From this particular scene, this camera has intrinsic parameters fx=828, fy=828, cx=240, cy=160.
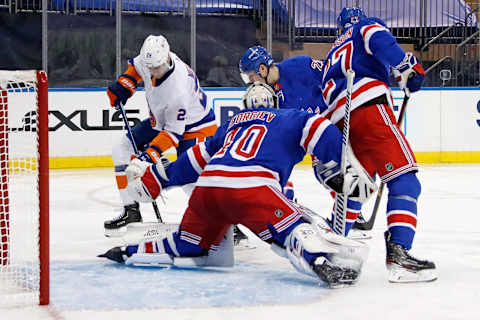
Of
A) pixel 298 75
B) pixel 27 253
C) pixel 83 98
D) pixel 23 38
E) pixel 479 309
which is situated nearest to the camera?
pixel 479 309

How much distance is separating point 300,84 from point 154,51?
0.75 metres

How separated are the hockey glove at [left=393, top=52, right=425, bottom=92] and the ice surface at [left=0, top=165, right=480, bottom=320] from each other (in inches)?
28.7

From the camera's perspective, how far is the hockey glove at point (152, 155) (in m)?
3.67


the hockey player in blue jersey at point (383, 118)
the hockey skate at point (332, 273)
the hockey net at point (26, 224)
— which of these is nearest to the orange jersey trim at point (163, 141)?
the hockey net at point (26, 224)

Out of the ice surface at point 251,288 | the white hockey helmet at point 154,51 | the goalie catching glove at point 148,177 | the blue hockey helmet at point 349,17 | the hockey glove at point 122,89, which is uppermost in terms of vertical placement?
the blue hockey helmet at point 349,17

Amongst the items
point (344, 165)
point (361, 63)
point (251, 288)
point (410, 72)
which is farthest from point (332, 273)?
point (361, 63)

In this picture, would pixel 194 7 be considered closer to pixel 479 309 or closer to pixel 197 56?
pixel 197 56

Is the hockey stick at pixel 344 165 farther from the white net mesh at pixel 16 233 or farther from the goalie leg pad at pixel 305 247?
the white net mesh at pixel 16 233

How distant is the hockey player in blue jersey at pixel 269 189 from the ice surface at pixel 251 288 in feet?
0.38

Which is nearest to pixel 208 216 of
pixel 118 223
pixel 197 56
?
pixel 118 223

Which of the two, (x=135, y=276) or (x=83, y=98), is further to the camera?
(x=83, y=98)

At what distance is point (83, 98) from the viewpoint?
25.9 feet

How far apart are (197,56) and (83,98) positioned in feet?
4.60

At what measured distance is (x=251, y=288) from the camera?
284cm
